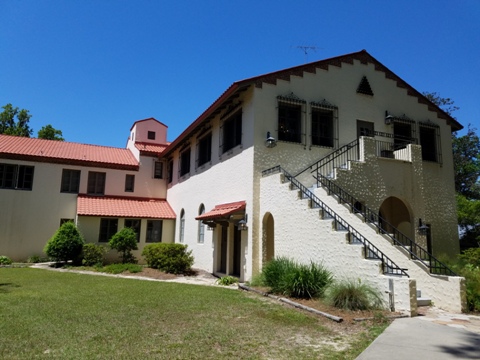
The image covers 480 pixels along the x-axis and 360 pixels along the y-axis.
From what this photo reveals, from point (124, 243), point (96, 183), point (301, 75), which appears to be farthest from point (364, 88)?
point (96, 183)

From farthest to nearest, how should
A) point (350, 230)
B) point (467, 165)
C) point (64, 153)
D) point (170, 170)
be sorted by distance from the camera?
point (467, 165), point (170, 170), point (64, 153), point (350, 230)

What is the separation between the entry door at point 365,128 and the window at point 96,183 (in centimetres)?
1683

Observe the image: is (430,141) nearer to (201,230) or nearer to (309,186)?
(309,186)

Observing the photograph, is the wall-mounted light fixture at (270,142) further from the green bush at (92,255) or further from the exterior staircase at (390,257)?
the green bush at (92,255)

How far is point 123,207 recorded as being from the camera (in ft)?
75.9

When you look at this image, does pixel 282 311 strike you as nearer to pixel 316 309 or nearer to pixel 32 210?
pixel 316 309

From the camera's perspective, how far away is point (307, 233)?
1106 cm

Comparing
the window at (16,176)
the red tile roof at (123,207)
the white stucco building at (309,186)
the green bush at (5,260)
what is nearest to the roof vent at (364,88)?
the white stucco building at (309,186)

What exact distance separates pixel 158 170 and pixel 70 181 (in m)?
5.91

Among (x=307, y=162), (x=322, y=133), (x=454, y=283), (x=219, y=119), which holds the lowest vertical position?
(x=454, y=283)

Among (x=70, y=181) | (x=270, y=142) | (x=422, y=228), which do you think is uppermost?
(x=270, y=142)

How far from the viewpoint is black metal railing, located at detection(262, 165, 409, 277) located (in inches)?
354

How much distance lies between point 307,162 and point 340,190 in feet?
7.44

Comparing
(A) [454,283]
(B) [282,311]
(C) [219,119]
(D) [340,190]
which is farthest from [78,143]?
(A) [454,283]
